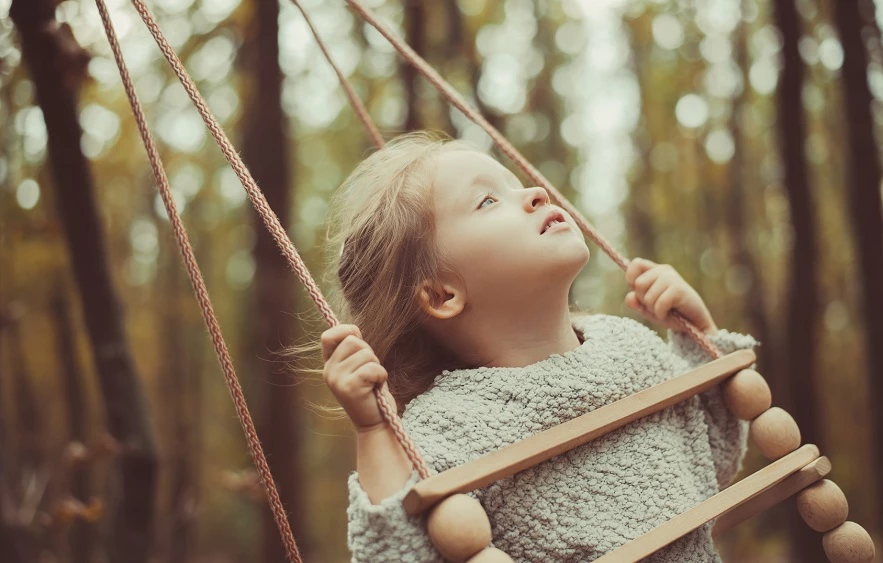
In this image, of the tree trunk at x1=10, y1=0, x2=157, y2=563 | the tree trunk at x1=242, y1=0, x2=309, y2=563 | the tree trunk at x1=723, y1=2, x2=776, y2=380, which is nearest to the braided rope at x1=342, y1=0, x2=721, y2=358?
the tree trunk at x1=10, y1=0, x2=157, y2=563

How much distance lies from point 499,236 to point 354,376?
364 mm

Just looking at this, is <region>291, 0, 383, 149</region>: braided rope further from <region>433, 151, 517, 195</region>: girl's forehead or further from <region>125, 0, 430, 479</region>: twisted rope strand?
<region>125, 0, 430, 479</region>: twisted rope strand

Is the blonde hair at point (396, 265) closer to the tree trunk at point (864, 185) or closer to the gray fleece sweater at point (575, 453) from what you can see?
the gray fleece sweater at point (575, 453)

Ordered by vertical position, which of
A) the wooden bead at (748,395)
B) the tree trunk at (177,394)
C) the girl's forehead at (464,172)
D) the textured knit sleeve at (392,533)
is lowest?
the tree trunk at (177,394)

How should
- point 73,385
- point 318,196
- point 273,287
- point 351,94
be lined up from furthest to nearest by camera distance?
point 318,196
point 73,385
point 273,287
point 351,94

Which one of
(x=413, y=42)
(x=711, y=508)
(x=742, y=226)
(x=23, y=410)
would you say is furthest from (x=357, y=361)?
(x=23, y=410)

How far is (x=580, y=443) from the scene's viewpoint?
4.04 ft

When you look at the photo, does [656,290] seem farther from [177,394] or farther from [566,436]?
[177,394]

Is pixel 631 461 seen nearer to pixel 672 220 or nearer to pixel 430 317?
pixel 430 317

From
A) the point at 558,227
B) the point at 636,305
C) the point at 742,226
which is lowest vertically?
the point at 742,226

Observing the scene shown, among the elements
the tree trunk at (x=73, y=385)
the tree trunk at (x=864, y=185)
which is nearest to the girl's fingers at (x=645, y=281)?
the tree trunk at (x=864, y=185)

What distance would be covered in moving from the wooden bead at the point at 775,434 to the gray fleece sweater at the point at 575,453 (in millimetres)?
95

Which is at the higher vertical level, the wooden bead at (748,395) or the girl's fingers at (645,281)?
the girl's fingers at (645,281)

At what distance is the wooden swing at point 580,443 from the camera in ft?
3.52
